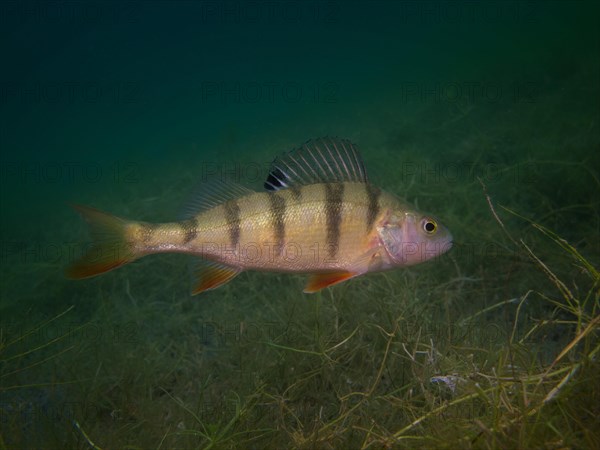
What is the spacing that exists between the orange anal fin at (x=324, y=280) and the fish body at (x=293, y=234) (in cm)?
1

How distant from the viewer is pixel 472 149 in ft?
39.1

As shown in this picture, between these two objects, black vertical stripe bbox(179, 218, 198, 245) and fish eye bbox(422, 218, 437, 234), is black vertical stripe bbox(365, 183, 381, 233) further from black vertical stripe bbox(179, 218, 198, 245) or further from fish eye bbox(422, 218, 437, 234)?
black vertical stripe bbox(179, 218, 198, 245)

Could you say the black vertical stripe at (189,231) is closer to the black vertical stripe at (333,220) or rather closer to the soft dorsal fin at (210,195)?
the soft dorsal fin at (210,195)

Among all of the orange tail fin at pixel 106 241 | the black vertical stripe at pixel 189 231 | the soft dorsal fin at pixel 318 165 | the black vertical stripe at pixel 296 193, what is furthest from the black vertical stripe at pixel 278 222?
the orange tail fin at pixel 106 241

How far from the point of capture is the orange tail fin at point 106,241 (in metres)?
3.28

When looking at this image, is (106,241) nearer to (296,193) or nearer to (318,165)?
(296,193)

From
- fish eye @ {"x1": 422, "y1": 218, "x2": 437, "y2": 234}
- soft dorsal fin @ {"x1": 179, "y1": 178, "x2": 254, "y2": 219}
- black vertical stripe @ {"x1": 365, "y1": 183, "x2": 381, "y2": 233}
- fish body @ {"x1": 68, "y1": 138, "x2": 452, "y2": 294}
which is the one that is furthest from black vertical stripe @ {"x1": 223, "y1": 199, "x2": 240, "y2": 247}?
fish eye @ {"x1": 422, "y1": 218, "x2": 437, "y2": 234}

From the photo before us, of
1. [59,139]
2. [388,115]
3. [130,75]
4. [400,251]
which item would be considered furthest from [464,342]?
[59,139]

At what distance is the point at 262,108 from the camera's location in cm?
10756

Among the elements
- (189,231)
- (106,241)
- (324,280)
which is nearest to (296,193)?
(324,280)

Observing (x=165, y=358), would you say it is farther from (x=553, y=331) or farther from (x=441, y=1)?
(x=441, y=1)

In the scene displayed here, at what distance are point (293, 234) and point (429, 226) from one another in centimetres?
128

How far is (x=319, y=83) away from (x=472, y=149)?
326 feet

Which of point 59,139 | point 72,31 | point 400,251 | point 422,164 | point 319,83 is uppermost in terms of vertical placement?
point 400,251
